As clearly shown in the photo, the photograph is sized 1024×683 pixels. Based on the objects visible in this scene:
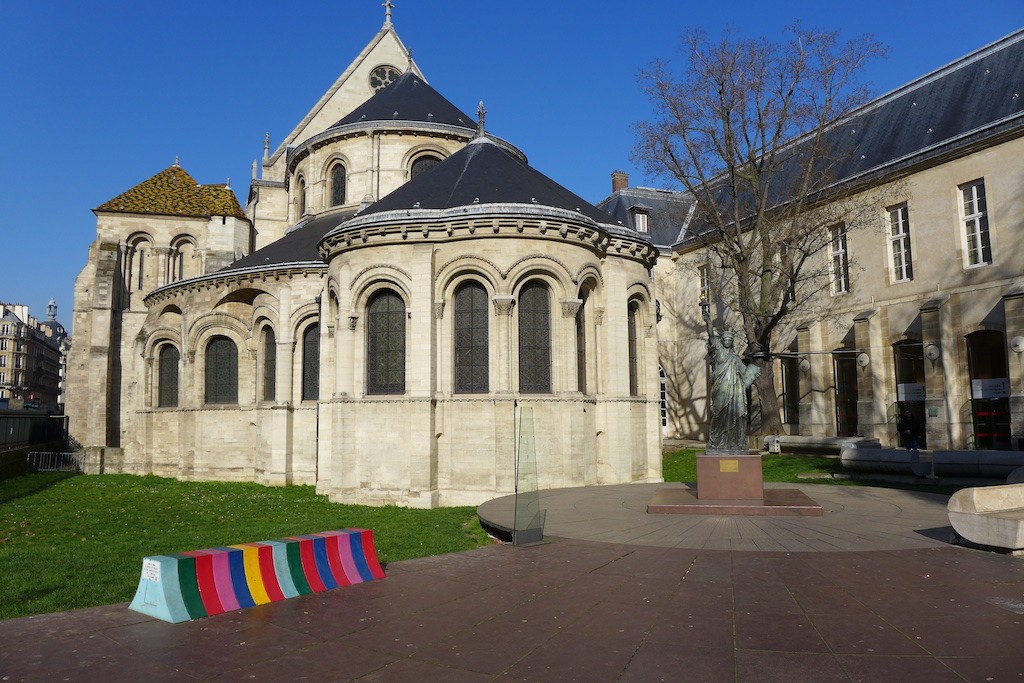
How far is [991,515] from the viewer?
30.9 feet

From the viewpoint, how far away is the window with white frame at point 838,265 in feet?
102

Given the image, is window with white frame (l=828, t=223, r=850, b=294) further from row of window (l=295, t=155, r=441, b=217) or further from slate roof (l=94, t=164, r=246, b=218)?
A: slate roof (l=94, t=164, r=246, b=218)

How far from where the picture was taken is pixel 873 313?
28.9 m

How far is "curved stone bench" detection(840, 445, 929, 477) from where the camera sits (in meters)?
18.1

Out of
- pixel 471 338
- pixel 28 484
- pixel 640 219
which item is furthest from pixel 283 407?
pixel 640 219

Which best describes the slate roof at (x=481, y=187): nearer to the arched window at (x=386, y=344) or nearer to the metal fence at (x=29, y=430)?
the arched window at (x=386, y=344)

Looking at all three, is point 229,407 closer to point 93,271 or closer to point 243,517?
point 243,517

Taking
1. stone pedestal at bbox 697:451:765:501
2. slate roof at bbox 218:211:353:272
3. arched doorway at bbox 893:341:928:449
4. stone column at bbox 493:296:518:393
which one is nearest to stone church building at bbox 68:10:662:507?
stone column at bbox 493:296:518:393

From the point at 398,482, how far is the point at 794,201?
18916 millimetres

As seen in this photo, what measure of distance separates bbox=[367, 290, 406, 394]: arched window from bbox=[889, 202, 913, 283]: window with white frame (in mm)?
20948

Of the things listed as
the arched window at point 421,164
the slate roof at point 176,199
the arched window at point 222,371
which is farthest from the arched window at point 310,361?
the slate roof at point 176,199

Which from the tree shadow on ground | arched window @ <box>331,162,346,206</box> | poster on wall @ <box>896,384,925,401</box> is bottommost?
the tree shadow on ground

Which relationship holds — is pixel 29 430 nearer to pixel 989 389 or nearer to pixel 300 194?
pixel 300 194

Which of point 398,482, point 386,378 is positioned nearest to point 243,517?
point 398,482
